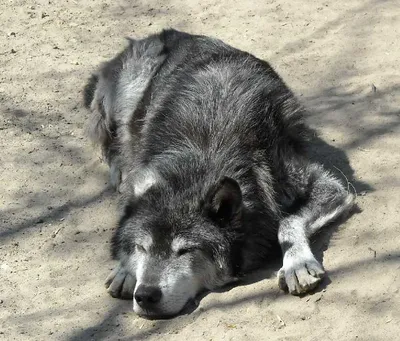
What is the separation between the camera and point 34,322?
6.23m

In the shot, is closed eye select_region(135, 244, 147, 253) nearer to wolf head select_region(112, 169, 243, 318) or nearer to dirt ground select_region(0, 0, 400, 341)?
wolf head select_region(112, 169, 243, 318)

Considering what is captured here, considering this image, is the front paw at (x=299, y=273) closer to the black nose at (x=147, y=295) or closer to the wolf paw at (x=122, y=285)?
the black nose at (x=147, y=295)

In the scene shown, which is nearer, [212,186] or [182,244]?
[182,244]

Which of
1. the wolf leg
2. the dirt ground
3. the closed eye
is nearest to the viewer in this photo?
the dirt ground

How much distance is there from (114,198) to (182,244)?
4.93 ft

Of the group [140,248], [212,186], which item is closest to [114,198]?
[140,248]

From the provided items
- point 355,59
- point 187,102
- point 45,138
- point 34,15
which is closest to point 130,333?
point 187,102

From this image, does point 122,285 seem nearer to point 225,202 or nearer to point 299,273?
point 225,202

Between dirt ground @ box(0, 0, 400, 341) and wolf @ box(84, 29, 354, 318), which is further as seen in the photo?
wolf @ box(84, 29, 354, 318)

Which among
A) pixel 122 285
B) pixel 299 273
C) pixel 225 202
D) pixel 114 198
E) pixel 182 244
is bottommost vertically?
pixel 114 198

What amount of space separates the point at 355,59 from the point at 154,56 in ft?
6.52

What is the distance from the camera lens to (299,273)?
6.19 metres

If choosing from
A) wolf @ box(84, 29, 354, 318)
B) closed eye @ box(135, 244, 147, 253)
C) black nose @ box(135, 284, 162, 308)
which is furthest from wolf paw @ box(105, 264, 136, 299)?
black nose @ box(135, 284, 162, 308)

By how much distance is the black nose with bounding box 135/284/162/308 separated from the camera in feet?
19.8
